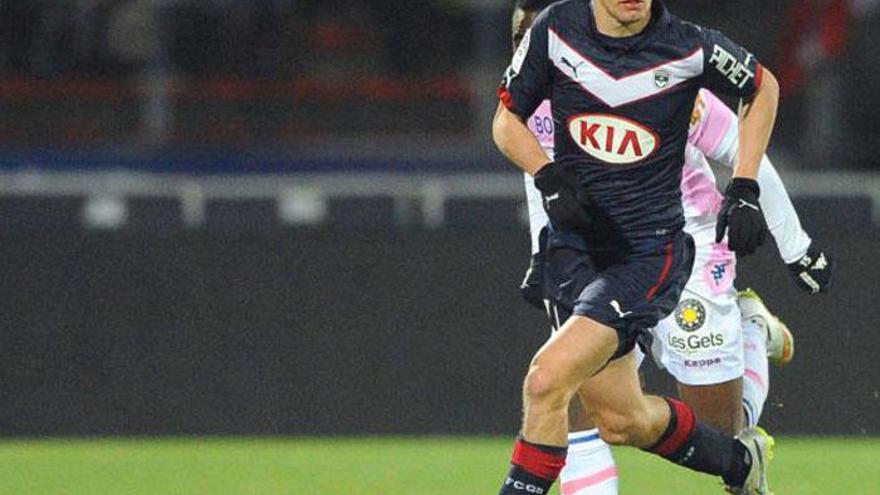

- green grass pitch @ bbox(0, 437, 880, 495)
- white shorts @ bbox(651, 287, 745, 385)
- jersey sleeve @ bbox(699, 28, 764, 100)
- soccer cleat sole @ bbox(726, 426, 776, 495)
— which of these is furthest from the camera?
green grass pitch @ bbox(0, 437, 880, 495)

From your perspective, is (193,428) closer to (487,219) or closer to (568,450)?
(487,219)

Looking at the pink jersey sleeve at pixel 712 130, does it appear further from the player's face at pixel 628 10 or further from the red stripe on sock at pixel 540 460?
the red stripe on sock at pixel 540 460

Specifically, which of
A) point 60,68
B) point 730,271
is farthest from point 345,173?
point 730,271

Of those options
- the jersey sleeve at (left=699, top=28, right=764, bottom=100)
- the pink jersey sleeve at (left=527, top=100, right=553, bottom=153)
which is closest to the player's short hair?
the pink jersey sleeve at (left=527, top=100, right=553, bottom=153)

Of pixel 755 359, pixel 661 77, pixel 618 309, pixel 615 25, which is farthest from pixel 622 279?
pixel 755 359

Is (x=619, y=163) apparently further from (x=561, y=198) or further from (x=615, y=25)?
(x=615, y=25)

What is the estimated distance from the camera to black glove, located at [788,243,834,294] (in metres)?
7.55

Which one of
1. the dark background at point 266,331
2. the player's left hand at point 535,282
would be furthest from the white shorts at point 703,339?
the dark background at point 266,331

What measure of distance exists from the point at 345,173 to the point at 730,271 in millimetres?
6834

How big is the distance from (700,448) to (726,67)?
120 centimetres

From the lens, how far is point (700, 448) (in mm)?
7090

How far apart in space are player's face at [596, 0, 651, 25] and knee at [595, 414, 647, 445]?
3.80 feet

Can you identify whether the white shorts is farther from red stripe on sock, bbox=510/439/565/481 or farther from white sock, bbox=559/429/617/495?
red stripe on sock, bbox=510/439/565/481

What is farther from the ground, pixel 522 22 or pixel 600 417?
pixel 522 22
